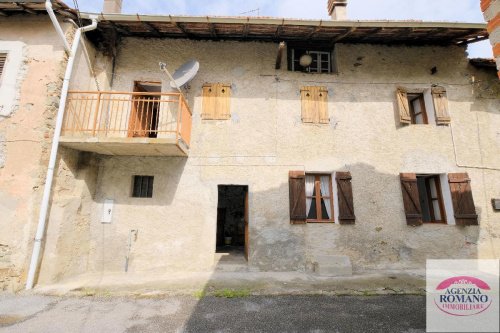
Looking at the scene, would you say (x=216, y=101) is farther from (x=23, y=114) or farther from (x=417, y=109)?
(x=417, y=109)

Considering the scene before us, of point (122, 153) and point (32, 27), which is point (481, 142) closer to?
point (122, 153)

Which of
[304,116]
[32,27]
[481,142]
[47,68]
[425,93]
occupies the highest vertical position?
[32,27]

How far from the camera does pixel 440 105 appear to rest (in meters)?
7.12

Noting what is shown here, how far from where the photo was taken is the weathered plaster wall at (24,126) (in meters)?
4.79

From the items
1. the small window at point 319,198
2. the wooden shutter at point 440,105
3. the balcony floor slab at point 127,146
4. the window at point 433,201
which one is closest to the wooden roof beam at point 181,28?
the balcony floor slab at point 127,146

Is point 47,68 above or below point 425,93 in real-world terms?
below

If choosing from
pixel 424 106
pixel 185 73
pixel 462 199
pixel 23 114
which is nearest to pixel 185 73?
pixel 185 73

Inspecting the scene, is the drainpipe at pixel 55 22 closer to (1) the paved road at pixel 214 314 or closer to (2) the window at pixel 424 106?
(1) the paved road at pixel 214 314

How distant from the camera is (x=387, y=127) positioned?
7035mm

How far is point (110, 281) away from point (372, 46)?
9.34m

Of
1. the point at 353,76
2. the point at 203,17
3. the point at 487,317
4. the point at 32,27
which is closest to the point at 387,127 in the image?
the point at 353,76

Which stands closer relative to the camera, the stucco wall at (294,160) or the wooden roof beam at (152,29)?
the stucco wall at (294,160)

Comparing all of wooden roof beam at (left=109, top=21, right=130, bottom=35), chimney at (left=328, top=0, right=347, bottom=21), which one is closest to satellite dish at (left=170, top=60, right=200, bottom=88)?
wooden roof beam at (left=109, top=21, right=130, bottom=35)

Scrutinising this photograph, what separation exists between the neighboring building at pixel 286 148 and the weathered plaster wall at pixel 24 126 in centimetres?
48
